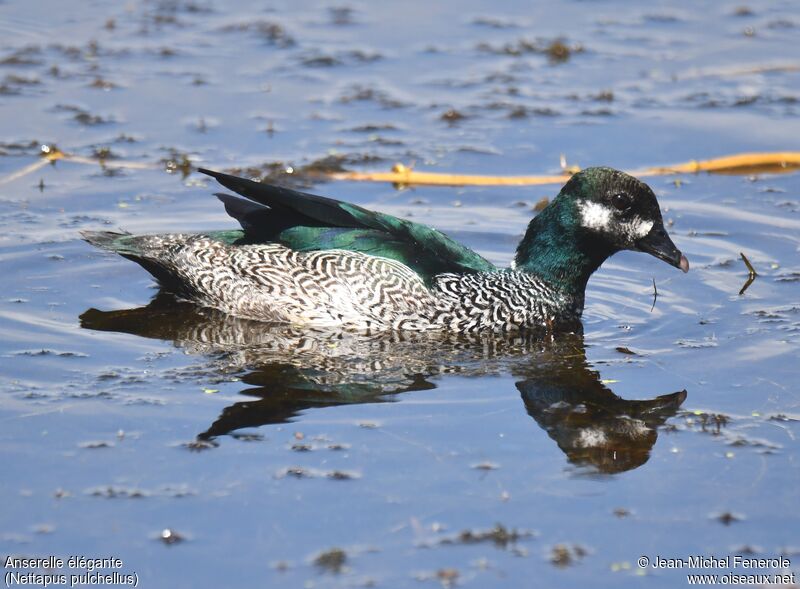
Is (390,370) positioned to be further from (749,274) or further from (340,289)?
(749,274)

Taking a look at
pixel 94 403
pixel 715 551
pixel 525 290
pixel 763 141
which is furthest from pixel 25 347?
pixel 763 141

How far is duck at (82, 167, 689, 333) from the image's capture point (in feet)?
29.2

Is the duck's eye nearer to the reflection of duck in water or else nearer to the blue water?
the blue water

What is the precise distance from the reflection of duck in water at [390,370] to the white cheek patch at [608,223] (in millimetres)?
757

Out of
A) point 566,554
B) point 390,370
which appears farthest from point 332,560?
point 390,370

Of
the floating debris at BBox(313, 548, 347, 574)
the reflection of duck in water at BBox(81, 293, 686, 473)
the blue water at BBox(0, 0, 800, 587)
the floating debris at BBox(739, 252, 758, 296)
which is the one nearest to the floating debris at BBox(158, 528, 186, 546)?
the blue water at BBox(0, 0, 800, 587)

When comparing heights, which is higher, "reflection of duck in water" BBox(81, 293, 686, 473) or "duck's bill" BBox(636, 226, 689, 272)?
"duck's bill" BBox(636, 226, 689, 272)

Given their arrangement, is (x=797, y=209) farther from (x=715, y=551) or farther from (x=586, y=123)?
(x=715, y=551)

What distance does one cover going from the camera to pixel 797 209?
1115cm

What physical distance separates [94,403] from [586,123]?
6612 millimetres

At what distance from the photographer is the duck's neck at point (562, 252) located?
919cm

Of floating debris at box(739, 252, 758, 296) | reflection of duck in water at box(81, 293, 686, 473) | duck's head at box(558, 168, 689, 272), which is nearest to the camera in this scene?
reflection of duck in water at box(81, 293, 686, 473)

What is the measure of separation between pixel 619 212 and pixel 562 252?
0.49 meters

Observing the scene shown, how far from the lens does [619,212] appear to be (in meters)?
9.01
